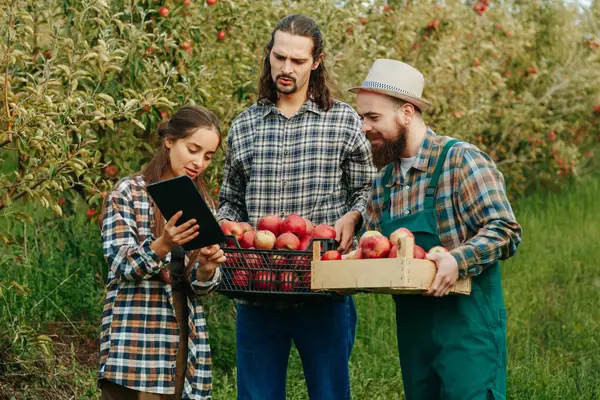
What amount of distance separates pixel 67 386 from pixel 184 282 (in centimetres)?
204

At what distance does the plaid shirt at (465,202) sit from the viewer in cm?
351

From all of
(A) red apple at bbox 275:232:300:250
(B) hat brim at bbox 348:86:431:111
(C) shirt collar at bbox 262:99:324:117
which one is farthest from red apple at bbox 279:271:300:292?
(C) shirt collar at bbox 262:99:324:117

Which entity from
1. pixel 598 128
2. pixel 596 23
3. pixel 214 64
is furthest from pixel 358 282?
pixel 596 23

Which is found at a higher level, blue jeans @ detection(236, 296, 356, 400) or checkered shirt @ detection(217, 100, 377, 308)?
checkered shirt @ detection(217, 100, 377, 308)

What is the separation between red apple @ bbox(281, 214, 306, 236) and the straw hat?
2.00 feet

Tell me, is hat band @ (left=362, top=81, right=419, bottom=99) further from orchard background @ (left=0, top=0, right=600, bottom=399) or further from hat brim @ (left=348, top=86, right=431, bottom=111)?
orchard background @ (left=0, top=0, right=600, bottom=399)

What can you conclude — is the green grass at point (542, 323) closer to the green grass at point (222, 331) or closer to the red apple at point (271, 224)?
the green grass at point (222, 331)

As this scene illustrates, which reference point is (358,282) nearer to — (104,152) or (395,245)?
(395,245)

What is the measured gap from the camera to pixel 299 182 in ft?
14.3

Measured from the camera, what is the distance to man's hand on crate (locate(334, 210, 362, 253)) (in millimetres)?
4105

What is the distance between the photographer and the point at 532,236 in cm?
1029

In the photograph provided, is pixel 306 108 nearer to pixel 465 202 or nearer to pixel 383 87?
pixel 383 87

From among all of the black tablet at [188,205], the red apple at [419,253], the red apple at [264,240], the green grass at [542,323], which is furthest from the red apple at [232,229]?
the green grass at [542,323]

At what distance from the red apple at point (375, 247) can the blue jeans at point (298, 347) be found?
0.66 meters
